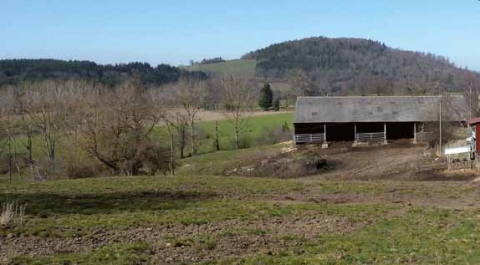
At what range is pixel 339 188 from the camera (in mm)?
21812

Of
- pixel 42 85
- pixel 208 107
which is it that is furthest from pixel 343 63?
pixel 42 85

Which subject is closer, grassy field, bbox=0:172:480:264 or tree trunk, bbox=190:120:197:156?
grassy field, bbox=0:172:480:264

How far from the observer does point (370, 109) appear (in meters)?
57.8

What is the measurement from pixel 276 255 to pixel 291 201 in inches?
341

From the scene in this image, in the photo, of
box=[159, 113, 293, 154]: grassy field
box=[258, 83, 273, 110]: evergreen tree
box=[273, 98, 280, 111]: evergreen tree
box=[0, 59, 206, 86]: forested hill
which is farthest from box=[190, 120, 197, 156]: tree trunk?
box=[0, 59, 206, 86]: forested hill

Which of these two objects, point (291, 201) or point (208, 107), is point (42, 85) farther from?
point (291, 201)

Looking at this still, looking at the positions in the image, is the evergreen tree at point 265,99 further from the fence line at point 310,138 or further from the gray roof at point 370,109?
the fence line at point 310,138

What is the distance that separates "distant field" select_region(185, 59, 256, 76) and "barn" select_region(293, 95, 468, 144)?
10670 cm

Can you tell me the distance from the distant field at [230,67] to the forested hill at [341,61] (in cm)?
250

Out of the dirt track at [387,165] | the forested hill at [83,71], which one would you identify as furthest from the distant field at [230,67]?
the dirt track at [387,165]

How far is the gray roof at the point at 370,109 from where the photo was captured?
2197 inches

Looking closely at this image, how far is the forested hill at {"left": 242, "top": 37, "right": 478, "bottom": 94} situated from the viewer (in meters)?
154

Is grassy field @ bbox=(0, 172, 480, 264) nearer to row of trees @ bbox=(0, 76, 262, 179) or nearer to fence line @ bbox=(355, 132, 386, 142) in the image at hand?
row of trees @ bbox=(0, 76, 262, 179)

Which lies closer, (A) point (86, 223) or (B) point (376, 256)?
(B) point (376, 256)
